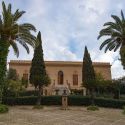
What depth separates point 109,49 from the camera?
34.5m

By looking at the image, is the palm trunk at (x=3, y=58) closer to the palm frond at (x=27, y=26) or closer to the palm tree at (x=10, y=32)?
the palm tree at (x=10, y=32)

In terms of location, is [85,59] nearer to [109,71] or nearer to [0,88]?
[0,88]

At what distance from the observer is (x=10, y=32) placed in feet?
94.3

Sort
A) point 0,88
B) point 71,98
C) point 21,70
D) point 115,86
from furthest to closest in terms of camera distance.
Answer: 1. point 21,70
2. point 115,86
3. point 71,98
4. point 0,88

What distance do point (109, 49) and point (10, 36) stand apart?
11905 mm

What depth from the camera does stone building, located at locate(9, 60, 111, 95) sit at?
5559cm

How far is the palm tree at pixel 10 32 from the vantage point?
2839 centimetres

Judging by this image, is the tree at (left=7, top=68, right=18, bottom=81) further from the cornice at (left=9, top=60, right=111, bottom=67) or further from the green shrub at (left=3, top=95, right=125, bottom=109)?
the green shrub at (left=3, top=95, right=125, bottom=109)

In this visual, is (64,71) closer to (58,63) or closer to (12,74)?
(58,63)

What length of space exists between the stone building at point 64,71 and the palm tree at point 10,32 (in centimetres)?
2540

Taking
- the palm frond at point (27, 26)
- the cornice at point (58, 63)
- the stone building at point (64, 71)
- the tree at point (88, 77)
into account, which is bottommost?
the tree at point (88, 77)

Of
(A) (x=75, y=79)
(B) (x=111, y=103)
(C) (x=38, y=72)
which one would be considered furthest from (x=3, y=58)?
(A) (x=75, y=79)

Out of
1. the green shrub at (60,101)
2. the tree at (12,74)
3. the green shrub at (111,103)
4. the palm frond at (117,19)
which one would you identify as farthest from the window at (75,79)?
the palm frond at (117,19)

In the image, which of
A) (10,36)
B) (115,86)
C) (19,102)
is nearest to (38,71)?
(19,102)
